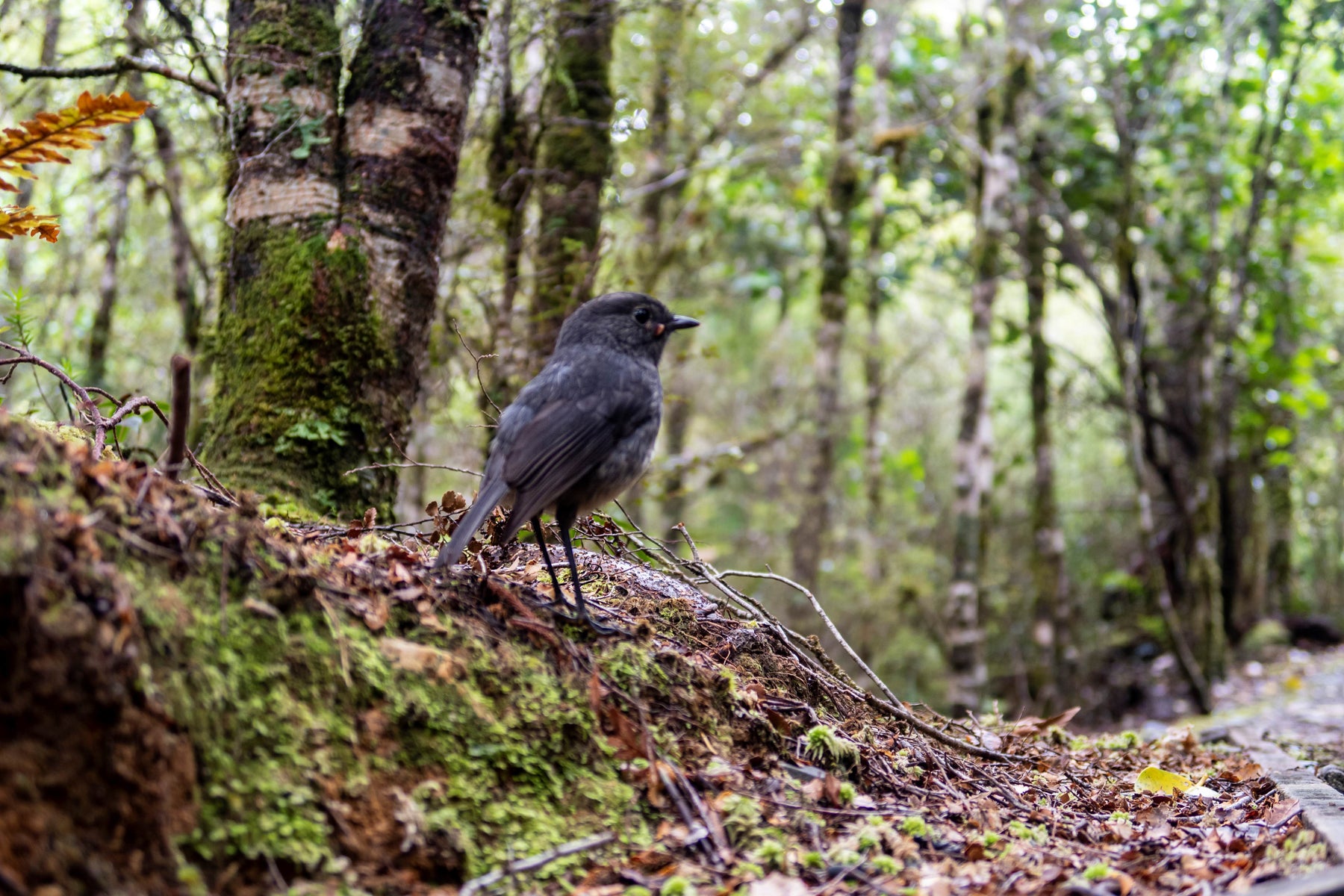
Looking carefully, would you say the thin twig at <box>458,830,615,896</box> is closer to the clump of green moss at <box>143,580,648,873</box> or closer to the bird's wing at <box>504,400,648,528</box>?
the clump of green moss at <box>143,580,648,873</box>

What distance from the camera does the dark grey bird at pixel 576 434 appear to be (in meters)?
3.25

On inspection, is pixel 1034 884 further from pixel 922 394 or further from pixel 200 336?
pixel 922 394

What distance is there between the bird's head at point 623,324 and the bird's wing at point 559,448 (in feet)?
1.59

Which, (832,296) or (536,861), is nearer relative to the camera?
(536,861)

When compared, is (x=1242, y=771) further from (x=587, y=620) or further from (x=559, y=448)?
(x=559, y=448)

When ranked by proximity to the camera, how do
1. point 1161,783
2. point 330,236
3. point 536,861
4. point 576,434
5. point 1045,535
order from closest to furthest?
point 536,861, point 576,434, point 1161,783, point 330,236, point 1045,535

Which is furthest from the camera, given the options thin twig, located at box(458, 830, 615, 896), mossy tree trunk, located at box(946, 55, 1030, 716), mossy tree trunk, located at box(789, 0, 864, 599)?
mossy tree trunk, located at box(789, 0, 864, 599)

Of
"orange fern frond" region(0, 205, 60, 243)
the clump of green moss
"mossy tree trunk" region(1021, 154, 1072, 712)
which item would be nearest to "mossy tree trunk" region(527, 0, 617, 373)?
"orange fern frond" region(0, 205, 60, 243)

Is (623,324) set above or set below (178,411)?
above

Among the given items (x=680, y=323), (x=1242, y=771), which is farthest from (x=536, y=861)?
(x=1242, y=771)

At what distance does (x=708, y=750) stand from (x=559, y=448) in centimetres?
112

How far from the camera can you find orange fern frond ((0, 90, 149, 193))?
2.41 m

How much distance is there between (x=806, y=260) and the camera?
16.5m

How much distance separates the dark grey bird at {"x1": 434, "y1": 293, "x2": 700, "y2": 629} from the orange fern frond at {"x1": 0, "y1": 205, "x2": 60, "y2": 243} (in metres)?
1.43
